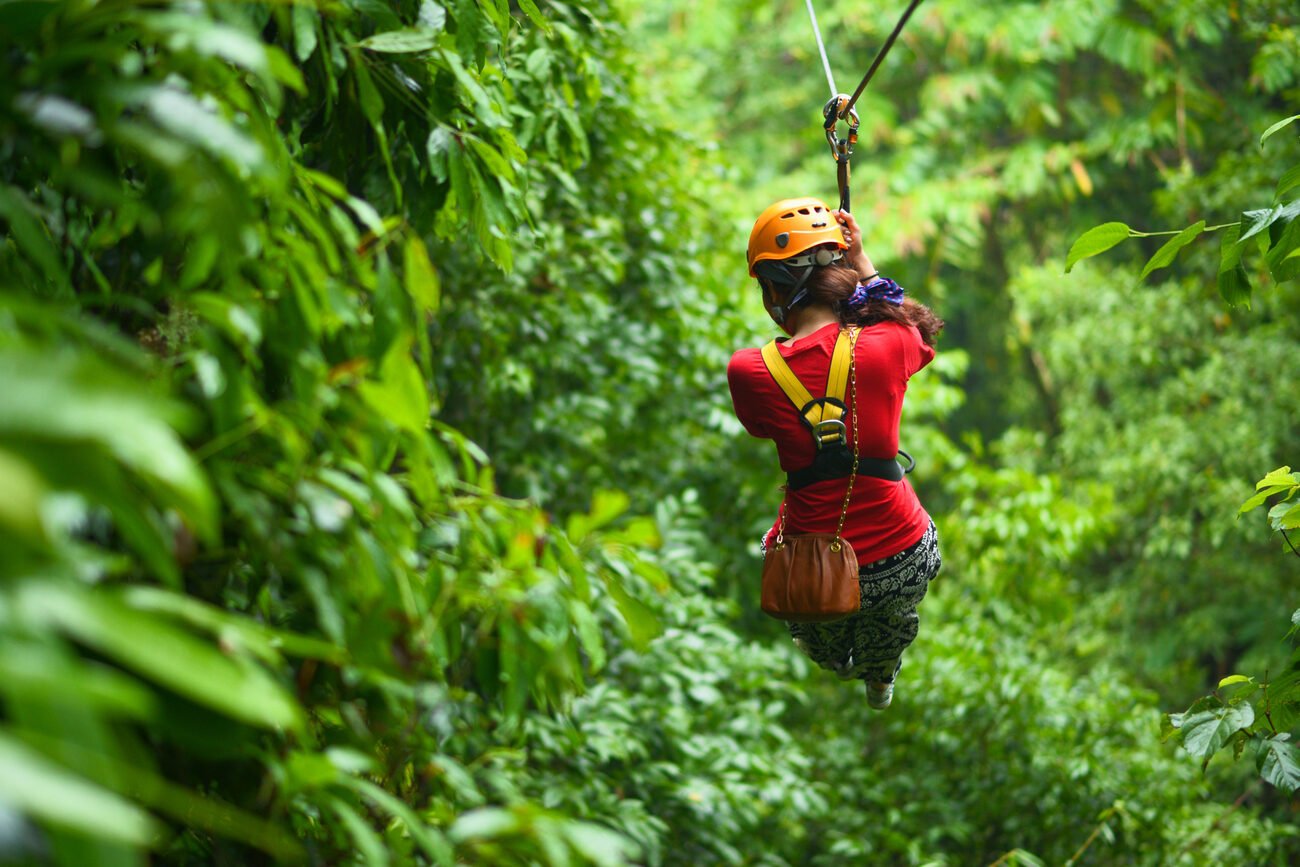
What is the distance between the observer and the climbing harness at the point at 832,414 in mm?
2492

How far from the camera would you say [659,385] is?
4.93m

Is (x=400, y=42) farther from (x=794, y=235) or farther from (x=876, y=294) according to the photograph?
(x=876, y=294)

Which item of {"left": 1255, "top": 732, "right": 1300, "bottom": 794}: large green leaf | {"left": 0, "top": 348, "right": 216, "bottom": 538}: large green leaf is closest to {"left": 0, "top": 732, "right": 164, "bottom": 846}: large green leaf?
{"left": 0, "top": 348, "right": 216, "bottom": 538}: large green leaf

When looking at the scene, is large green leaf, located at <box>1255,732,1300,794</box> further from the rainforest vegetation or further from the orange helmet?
the orange helmet

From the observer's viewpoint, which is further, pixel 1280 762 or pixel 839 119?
pixel 839 119

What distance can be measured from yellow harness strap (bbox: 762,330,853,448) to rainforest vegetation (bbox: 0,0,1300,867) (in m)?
0.58

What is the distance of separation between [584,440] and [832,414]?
214 centimetres

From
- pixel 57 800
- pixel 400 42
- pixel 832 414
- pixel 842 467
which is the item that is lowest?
pixel 842 467

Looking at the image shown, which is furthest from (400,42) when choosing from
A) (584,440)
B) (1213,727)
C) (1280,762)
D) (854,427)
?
(584,440)

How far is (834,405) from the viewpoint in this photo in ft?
8.20

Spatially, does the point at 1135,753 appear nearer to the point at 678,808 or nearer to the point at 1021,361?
the point at 678,808

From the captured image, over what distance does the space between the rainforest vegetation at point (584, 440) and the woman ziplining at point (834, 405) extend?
0.51 metres

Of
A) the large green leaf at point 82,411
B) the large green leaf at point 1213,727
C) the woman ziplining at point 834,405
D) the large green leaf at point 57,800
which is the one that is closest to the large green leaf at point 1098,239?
the woman ziplining at point 834,405

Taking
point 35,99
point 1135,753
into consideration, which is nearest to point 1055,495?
point 1135,753
